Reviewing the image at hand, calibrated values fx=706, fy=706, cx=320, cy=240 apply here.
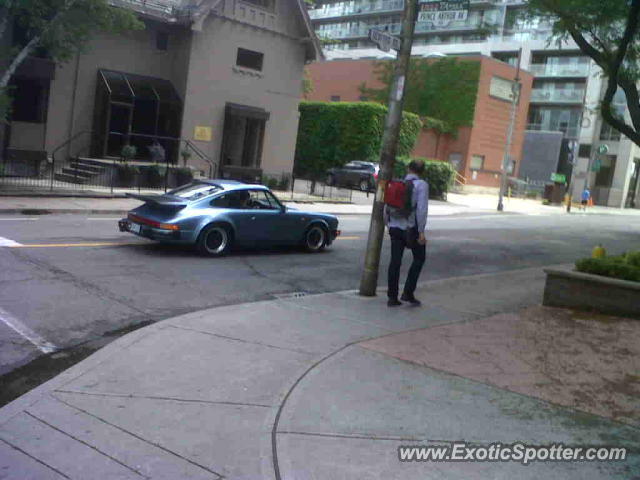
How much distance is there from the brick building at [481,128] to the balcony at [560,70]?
11.4 metres

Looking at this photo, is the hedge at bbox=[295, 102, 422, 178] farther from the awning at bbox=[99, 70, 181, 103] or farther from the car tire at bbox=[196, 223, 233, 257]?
the car tire at bbox=[196, 223, 233, 257]

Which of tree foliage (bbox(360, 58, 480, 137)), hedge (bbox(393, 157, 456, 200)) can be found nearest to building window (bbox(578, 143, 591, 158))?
tree foliage (bbox(360, 58, 480, 137))

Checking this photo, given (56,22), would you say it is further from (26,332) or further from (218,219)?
(26,332)

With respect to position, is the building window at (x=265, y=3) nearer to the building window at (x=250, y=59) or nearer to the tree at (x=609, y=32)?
the building window at (x=250, y=59)

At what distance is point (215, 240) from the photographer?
1222 centimetres

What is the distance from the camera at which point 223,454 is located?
440 cm

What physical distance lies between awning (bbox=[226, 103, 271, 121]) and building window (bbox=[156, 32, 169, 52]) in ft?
10.7

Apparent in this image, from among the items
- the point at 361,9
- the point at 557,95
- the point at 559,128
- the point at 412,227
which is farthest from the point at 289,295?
the point at 557,95

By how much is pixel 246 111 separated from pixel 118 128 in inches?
212

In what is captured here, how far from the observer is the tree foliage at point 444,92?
47.2 metres

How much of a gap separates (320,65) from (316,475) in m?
53.6

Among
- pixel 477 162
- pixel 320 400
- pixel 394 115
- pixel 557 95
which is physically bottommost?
pixel 320 400

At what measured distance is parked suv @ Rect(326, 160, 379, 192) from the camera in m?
35.0

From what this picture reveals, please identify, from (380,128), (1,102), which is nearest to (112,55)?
(1,102)
